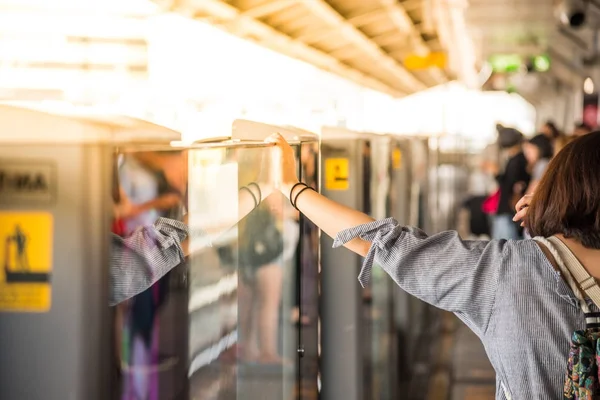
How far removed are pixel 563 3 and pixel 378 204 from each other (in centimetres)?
488

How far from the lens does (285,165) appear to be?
2316 mm

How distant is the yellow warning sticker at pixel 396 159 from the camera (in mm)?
5309

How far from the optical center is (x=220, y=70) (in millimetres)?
12852

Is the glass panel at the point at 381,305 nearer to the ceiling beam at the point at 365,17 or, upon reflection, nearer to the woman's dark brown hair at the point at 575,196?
the woman's dark brown hair at the point at 575,196

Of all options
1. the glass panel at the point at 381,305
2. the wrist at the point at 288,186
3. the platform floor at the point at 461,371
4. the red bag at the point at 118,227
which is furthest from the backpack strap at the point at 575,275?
the platform floor at the point at 461,371

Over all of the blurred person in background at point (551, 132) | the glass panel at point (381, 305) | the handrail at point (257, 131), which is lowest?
the glass panel at point (381, 305)

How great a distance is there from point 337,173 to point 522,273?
1939mm

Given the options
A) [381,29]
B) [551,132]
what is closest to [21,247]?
[551,132]

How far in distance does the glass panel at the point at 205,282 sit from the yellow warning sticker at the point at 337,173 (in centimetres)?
110

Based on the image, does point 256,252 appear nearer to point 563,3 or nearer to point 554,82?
point 563,3

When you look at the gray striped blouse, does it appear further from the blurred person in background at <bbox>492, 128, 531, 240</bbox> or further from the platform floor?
the blurred person in background at <bbox>492, 128, 531, 240</bbox>

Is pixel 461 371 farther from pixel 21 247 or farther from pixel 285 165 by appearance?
pixel 21 247

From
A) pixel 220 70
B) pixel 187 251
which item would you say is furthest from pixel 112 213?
pixel 220 70

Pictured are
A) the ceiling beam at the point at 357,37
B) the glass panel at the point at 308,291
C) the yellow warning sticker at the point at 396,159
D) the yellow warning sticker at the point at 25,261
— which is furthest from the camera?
the ceiling beam at the point at 357,37
